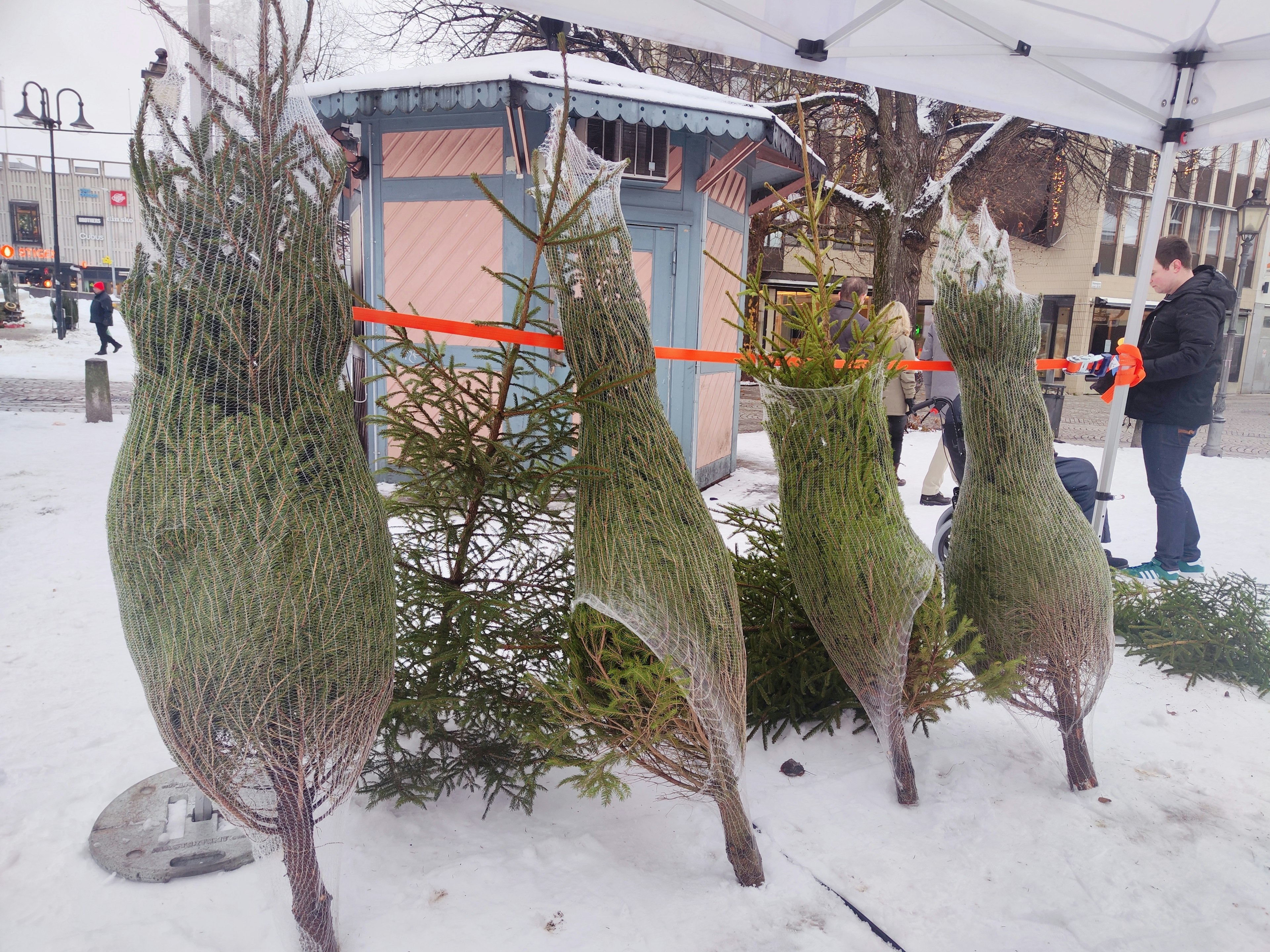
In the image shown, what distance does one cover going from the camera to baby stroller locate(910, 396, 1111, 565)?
3.76 m

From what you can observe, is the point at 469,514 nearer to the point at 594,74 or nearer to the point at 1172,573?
the point at 1172,573

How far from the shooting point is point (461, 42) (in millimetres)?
12070

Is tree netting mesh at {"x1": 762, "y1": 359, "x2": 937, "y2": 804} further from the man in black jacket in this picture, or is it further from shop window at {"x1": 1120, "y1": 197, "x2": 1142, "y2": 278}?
shop window at {"x1": 1120, "y1": 197, "x2": 1142, "y2": 278}

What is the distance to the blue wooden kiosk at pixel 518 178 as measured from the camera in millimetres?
5867

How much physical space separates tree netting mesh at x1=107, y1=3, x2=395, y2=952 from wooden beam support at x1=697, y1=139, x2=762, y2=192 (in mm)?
5665

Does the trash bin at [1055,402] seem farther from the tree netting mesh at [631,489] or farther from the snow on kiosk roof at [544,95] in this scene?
the tree netting mesh at [631,489]

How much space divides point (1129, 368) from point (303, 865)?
422 centimetres

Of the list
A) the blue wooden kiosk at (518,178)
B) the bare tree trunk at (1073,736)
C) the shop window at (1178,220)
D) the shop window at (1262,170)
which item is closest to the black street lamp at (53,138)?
the blue wooden kiosk at (518,178)

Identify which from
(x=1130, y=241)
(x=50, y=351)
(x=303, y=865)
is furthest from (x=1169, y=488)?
(x=1130, y=241)

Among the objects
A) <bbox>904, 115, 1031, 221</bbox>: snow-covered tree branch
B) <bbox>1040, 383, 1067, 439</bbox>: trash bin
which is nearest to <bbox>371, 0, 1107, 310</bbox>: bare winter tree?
<bbox>904, 115, 1031, 221</bbox>: snow-covered tree branch

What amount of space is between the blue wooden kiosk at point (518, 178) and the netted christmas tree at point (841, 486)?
408 cm

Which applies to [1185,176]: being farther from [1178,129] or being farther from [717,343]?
[1178,129]

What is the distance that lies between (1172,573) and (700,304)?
4322 mm

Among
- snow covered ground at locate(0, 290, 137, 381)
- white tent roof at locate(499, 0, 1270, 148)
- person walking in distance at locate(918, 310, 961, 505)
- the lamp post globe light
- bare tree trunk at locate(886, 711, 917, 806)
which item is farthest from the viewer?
snow covered ground at locate(0, 290, 137, 381)
